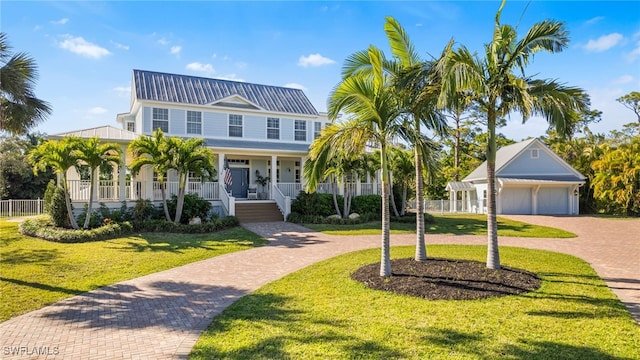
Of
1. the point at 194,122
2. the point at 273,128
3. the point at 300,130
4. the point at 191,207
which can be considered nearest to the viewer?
the point at 191,207

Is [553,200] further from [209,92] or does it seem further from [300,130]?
[209,92]

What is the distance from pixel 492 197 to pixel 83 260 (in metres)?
10.6

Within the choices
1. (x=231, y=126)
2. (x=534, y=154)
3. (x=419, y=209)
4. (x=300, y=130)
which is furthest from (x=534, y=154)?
(x=419, y=209)

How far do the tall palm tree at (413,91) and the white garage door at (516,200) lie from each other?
68.3 ft

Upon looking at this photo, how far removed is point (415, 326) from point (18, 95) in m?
11.1

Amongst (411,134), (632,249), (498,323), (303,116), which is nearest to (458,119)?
(303,116)

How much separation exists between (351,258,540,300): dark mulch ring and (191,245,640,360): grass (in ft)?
0.91

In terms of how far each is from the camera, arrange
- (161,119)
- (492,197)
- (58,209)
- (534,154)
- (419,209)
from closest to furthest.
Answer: (492,197), (419,209), (58,209), (161,119), (534,154)

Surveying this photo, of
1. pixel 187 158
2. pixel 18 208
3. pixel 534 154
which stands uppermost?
pixel 534 154

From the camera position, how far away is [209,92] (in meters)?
23.2

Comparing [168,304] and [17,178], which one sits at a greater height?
[17,178]

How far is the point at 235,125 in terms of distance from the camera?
22516 millimetres

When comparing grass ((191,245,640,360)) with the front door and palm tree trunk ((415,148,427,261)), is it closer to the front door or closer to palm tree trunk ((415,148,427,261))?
palm tree trunk ((415,148,427,261))

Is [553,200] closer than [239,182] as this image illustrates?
No
